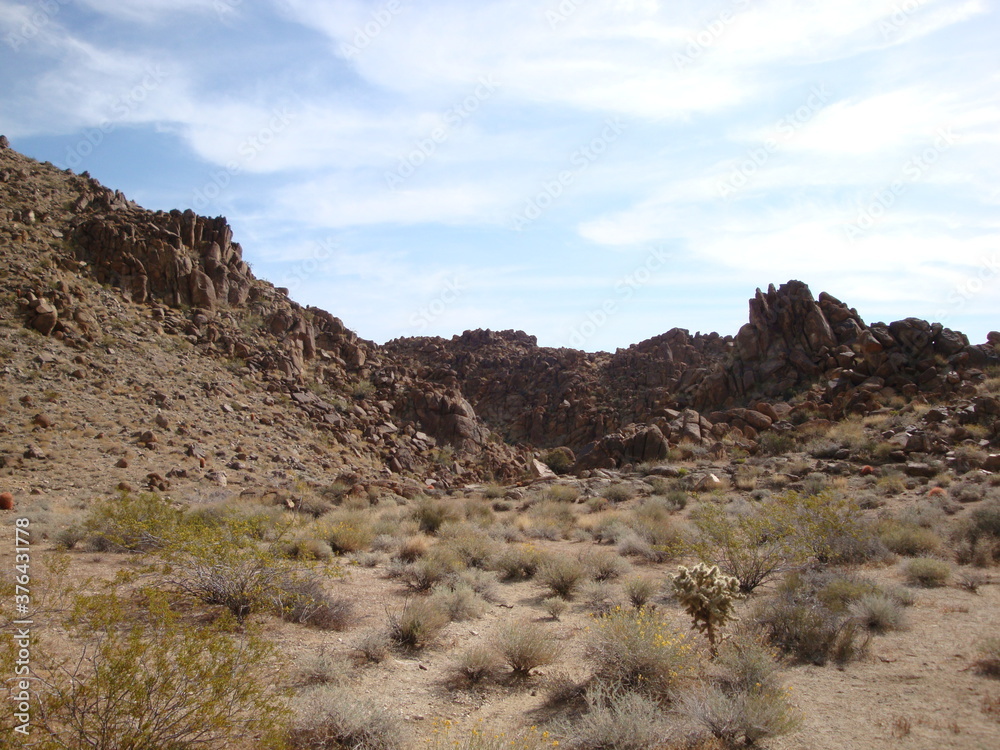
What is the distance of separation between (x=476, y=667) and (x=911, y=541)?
10.5 metres

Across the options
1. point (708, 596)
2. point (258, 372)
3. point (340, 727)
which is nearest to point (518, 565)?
point (708, 596)

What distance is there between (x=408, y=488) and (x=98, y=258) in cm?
1953

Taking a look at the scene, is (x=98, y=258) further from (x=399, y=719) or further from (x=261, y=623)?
(x=399, y=719)

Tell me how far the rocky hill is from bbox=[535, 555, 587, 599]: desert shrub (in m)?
12.0

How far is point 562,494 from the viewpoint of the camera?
2181 cm

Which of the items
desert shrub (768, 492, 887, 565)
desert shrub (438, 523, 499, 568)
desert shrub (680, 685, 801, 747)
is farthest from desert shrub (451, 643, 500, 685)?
desert shrub (768, 492, 887, 565)

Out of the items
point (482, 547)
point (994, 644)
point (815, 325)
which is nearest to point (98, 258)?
point (482, 547)

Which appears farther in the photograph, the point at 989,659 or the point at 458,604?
the point at 458,604

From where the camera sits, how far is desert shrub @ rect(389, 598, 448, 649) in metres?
7.68

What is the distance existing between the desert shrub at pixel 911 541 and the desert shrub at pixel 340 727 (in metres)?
11.6

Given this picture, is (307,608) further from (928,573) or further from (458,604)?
(928,573)

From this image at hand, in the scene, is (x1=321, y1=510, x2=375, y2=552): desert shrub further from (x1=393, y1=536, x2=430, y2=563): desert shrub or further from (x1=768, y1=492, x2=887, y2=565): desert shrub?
(x1=768, y1=492, x2=887, y2=565): desert shrub

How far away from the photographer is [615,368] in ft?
178

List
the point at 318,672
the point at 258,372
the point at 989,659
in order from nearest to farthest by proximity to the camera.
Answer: the point at 318,672
the point at 989,659
the point at 258,372
